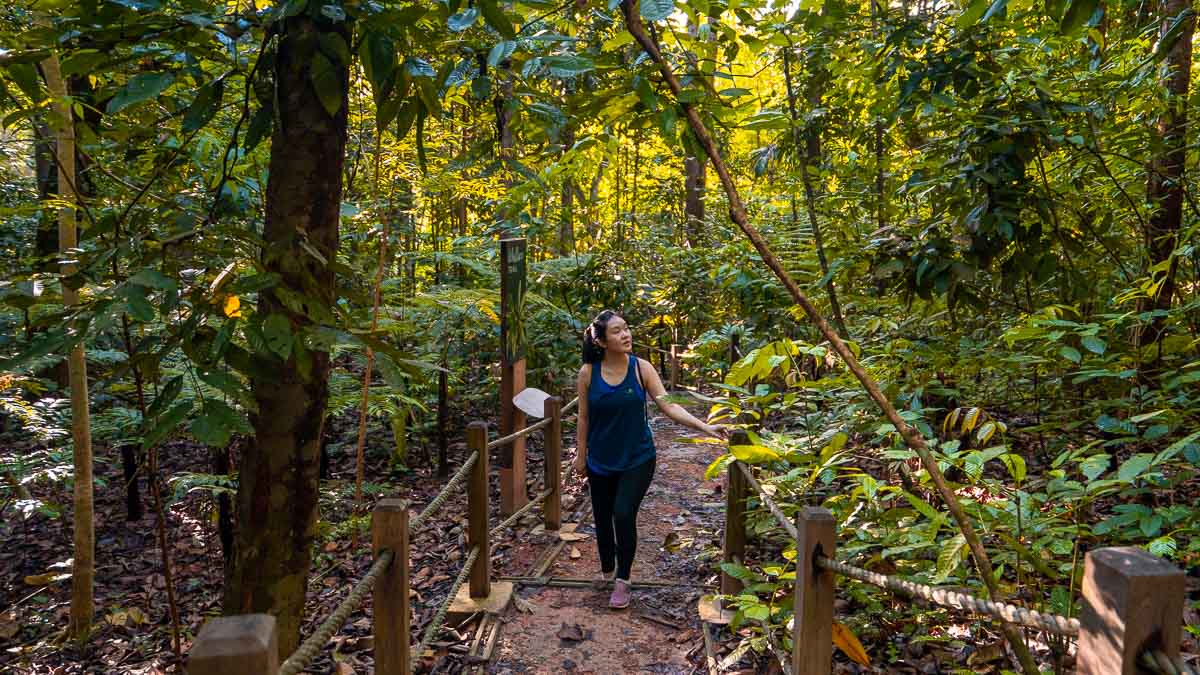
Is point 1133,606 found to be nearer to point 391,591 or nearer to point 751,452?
point 751,452

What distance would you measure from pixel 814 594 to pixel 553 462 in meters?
3.50

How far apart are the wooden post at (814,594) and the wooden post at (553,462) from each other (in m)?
3.43

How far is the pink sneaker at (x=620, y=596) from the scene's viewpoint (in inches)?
174

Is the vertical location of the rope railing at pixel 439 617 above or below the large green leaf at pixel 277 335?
below

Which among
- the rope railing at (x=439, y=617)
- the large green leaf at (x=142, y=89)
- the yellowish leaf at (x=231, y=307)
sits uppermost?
the large green leaf at (x=142, y=89)

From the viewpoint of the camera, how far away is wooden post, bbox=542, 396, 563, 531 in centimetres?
581

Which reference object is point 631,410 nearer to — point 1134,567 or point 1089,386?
point 1089,386

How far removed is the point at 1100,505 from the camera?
4480 mm

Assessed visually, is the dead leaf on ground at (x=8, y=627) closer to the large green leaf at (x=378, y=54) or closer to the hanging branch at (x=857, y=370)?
the large green leaf at (x=378, y=54)

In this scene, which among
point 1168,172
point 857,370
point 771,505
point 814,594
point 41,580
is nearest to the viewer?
point 857,370

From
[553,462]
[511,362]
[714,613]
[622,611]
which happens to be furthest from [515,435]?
[714,613]

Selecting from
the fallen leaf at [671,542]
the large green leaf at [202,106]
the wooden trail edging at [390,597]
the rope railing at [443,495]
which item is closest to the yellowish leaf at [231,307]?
the large green leaf at [202,106]

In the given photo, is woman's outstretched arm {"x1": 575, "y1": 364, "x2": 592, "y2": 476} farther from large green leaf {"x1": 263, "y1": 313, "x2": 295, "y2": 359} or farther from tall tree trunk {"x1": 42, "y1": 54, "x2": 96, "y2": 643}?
tall tree trunk {"x1": 42, "y1": 54, "x2": 96, "y2": 643}

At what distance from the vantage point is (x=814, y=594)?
249 cm
